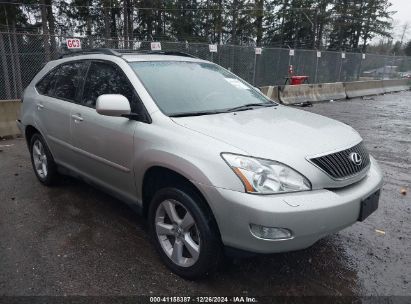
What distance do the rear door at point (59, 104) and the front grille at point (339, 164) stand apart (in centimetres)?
274

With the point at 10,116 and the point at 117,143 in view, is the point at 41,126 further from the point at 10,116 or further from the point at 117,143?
the point at 10,116

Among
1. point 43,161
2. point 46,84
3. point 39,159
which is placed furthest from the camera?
point 39,159

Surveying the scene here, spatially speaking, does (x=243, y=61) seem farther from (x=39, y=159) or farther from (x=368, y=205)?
(x=368, y=205)

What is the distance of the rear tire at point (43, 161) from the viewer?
15.5 feet

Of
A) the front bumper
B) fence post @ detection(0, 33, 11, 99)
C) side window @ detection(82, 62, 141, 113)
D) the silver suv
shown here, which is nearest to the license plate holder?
the silver suv

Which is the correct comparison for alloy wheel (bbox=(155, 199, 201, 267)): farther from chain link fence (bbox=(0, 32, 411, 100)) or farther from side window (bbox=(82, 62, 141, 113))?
chain link fence (bbox=(0, 32, 411, 100))

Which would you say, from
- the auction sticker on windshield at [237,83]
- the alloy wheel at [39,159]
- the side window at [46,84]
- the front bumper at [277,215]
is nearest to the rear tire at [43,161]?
the alloy wheel at [39,159]

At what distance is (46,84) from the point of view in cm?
480

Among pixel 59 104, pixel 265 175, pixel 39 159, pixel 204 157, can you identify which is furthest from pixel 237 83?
pixel 39 159

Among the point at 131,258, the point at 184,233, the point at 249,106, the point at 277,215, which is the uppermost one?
the point at 249,106

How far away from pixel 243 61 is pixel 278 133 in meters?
13.8

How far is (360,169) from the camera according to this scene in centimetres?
298

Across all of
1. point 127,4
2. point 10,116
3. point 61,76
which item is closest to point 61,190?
point 61,76

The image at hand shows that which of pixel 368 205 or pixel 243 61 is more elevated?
pixel 243 61
